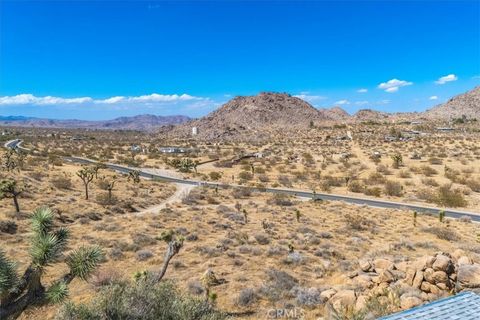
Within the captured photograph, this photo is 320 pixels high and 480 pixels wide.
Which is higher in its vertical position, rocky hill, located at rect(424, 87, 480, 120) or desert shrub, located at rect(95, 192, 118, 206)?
rocky hill, located at rect(424, 87, 480, 120)

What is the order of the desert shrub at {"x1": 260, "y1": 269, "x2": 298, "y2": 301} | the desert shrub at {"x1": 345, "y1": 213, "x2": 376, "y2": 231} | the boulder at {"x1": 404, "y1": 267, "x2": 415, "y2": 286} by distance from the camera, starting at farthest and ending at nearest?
the desert shrub at {"x1": 345, "y1": 213, "x2": 376, "y2": 231} → the desert shrub at {"x1": 260, "y1": 269, "x2": 298, "y2": 301} → the boulder at {"x1": 404, "y1": 267, "x2": 415, "y2": 286}

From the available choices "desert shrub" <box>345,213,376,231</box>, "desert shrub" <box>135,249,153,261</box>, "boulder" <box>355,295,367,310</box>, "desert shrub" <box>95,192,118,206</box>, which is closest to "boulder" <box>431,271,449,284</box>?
"boulder" <box>355,295,367,310</box>

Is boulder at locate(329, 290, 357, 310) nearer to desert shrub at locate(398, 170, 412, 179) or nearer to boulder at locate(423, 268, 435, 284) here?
boulder at locate(423, 268, 435, 284)

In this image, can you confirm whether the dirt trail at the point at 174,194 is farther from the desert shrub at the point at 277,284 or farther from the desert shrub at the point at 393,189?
the desert shrub at the point at 393,189

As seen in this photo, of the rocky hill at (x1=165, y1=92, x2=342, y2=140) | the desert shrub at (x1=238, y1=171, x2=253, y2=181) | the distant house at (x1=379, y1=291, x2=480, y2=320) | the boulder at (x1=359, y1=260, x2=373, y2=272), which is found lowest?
the desert shrub at (x1=238, y1=171, x2=253, y2=181)

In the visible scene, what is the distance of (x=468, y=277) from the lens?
1435 centimetres

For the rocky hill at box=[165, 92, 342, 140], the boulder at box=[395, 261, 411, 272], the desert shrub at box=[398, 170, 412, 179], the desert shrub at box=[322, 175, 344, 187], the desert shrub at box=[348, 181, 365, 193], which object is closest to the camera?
the boulder at box=[395, 261, 411, 272]

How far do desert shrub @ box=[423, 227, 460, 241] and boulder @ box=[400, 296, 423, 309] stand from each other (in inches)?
573

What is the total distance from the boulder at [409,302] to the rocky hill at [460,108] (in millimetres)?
165467

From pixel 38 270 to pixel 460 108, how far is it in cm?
18907

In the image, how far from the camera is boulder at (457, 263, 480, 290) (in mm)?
14149

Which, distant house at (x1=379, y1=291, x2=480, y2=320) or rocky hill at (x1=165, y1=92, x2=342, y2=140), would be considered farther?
rocky hill at (x1=165, y1=92, x2=342, y2=140)

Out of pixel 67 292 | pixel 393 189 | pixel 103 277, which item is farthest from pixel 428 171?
pixel 67 292

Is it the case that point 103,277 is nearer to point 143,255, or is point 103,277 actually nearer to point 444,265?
point 143,255
